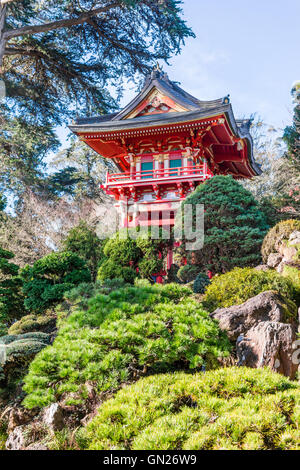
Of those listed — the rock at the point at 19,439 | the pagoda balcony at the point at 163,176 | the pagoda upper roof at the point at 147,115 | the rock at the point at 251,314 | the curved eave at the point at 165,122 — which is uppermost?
the pagoda upper roof at the point at 147,115

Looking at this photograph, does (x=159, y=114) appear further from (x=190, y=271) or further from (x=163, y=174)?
(x=190, y=271)

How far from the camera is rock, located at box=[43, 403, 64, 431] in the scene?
151 inches

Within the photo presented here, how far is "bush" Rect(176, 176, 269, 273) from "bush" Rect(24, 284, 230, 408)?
3.84 metres

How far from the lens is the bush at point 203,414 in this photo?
283 centimetres

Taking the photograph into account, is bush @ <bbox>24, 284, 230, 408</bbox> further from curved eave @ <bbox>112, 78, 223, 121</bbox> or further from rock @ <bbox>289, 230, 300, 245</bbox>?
curved eave @ <bbox>112, 78, 223, 121</bbox>

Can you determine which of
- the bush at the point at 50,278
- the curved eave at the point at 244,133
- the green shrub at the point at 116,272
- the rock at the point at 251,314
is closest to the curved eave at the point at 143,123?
the curved eave at the point at 244,133

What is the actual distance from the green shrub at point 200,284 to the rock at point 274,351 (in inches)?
148

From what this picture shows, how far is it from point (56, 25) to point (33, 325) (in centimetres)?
885

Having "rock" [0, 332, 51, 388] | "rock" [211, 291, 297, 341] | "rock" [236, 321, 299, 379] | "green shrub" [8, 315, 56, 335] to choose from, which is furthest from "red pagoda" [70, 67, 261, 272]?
"rock" [236, 321, 299, 379]

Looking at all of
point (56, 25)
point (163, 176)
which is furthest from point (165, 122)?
point (56, 25)

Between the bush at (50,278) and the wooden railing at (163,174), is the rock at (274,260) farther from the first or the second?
the wooden railing at (163,174)

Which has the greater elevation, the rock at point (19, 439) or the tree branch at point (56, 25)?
the tree branch at point (56, 25)

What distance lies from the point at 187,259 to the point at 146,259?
118 cm
